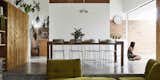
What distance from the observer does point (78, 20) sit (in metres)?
12.0

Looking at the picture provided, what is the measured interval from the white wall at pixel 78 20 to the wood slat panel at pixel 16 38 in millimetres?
2539

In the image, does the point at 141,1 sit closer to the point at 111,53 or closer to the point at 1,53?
the point at 111,53

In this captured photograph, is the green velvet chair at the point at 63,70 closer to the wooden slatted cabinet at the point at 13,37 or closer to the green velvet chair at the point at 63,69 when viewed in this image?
the green velvet chair at the point at 63,69

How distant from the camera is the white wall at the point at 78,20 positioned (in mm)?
11914

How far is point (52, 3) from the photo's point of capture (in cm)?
1182

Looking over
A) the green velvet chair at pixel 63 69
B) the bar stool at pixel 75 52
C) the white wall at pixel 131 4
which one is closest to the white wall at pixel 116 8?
the white wall at pixel 131 4

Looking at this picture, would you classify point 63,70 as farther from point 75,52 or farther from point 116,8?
point 116,8

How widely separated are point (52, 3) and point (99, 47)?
3.08 metres

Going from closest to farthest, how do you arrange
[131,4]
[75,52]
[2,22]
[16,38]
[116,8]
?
[2,22] < [16,38] < [75,52] < [131,4] < [116,8]

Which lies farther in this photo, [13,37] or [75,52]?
[75,52]

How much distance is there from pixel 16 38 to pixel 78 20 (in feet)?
15.3

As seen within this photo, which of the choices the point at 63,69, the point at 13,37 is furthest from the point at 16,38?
the point at 63,69

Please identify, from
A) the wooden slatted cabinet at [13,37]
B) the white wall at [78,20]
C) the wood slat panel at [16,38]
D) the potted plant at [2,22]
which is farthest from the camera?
the white wall at [78,20]

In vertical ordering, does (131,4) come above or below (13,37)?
above
